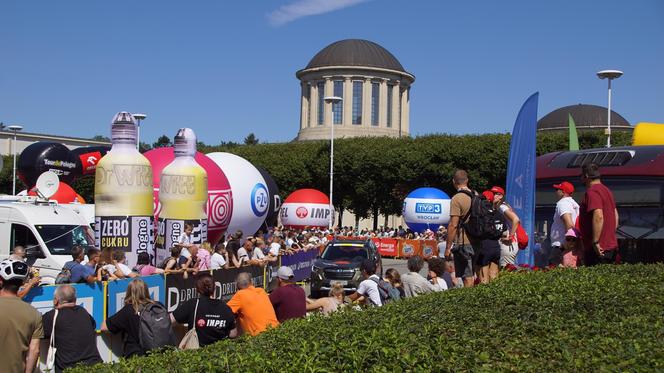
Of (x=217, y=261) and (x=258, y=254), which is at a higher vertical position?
(x=217, y=261)

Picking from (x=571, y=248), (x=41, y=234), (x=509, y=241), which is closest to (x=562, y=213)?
(x=571, y=248)

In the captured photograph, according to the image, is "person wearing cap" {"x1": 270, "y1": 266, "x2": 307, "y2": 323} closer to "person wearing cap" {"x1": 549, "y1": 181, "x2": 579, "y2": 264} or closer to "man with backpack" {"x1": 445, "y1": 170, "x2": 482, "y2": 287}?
"man with backpack" {"x1": 445, "y1": 170, "x2": 482, "y2": 287}

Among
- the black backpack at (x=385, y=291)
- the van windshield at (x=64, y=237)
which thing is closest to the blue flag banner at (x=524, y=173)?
the black backpack at (x=385, y=291)

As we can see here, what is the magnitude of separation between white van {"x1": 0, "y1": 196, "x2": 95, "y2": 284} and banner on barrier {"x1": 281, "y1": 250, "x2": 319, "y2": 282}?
6.22 meters

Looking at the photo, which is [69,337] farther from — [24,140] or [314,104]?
[24,140]

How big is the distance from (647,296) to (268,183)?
1182 inches

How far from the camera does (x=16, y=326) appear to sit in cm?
641

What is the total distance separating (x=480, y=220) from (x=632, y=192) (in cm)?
519

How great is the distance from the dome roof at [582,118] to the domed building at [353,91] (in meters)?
20.4

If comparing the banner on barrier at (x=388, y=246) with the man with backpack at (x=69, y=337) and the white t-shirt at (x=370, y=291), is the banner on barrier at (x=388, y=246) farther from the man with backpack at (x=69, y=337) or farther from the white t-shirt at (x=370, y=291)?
the man with backpack at (x=69, y=337)

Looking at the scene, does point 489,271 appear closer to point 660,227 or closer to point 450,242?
point 450,242

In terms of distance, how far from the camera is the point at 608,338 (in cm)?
455

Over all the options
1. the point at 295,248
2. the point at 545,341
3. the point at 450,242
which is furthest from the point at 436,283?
the point at 295,248

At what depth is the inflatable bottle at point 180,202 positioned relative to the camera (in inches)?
827
